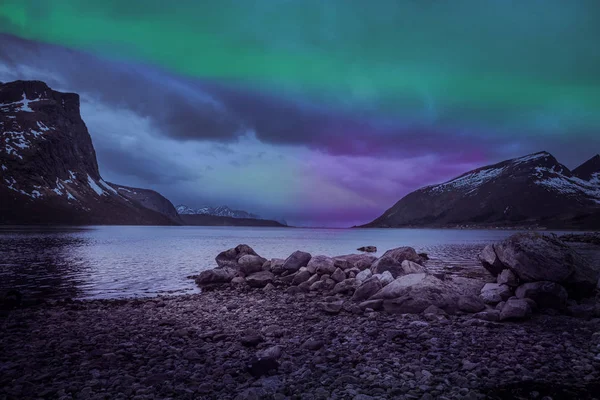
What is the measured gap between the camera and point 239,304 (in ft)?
57.0

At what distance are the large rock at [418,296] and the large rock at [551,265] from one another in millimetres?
4320

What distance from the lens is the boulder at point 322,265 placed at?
964 inches

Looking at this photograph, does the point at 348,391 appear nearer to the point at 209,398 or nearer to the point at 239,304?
the point at 209,398

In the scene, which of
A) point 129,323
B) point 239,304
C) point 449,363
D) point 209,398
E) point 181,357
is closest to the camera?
point 209,398

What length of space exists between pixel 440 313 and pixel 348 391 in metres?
8.37

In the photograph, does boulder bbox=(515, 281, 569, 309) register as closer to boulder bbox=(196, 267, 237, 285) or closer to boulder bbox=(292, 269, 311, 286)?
boulder bbox=(292, 269, 311, 286)

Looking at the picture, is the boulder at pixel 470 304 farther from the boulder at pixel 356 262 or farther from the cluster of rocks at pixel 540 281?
the boulder at pixel 356 262

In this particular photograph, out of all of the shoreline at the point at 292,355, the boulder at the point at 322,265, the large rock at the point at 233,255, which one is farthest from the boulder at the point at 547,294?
the large rock at the point at 233,255

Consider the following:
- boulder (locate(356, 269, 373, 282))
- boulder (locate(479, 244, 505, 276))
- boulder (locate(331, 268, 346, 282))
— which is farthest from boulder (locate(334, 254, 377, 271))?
boulder (locate(479, 244, 505, 276))

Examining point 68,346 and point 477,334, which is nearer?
point 68,346

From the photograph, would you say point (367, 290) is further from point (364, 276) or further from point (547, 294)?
point (547, 294)

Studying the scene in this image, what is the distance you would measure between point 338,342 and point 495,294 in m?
9.96

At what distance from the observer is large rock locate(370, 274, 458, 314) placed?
14648mm

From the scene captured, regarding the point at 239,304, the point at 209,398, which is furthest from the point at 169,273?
the point at 209,398
